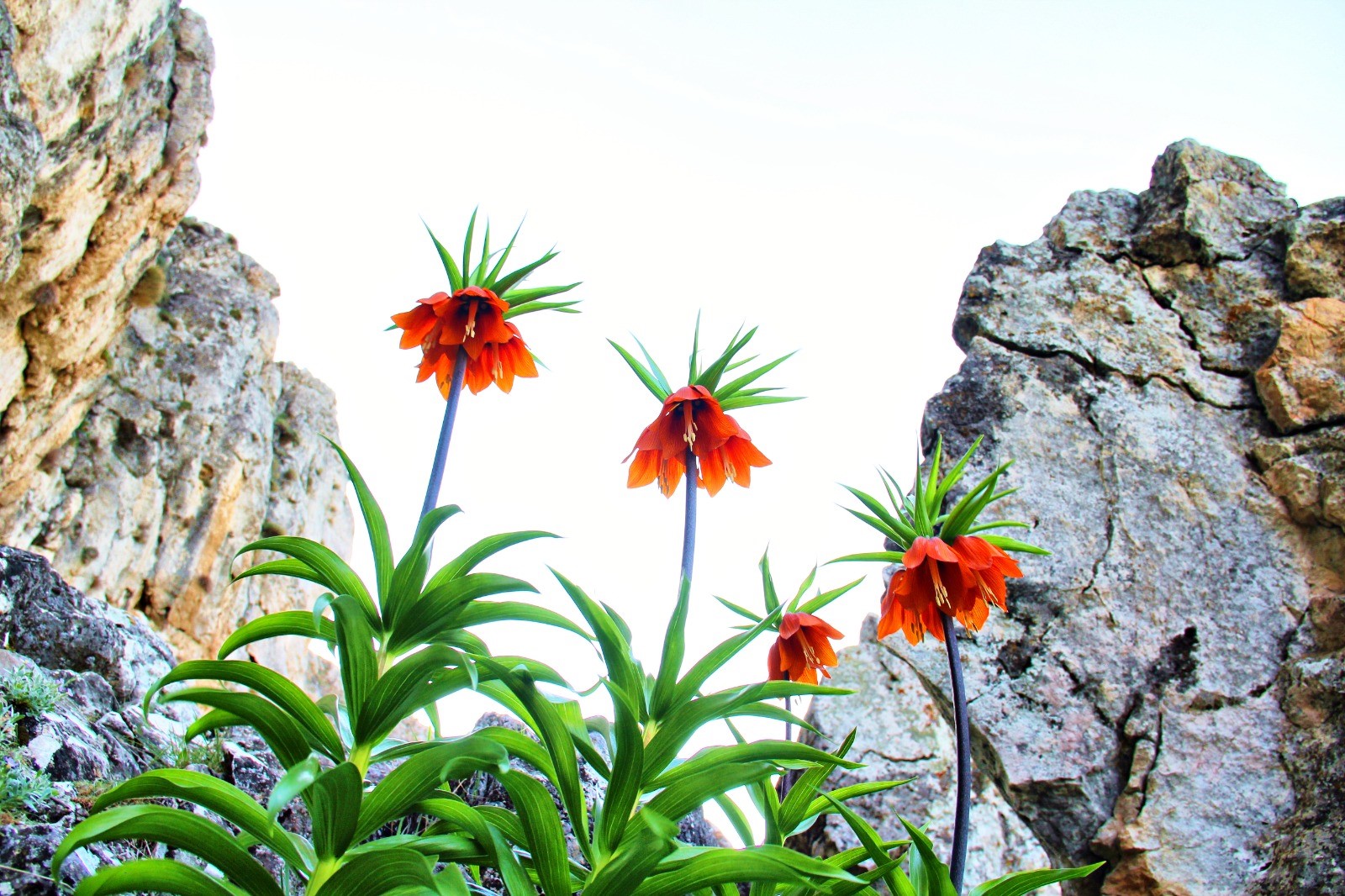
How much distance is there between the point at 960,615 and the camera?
2338 mm

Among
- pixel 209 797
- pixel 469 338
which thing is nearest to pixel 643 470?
pixel 469 338

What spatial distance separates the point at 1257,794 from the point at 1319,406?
1.76m

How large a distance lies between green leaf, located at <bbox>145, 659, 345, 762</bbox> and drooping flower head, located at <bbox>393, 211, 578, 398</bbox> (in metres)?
0.85

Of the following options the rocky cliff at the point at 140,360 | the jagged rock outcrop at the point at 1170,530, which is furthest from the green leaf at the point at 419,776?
the rocky cliff at the point at 140,360

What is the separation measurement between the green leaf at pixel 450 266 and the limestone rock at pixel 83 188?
8158 mm

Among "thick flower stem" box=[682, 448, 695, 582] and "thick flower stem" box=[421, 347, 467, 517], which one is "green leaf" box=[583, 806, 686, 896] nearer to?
"thick flower stem" box=[682, 448, 695, 582]

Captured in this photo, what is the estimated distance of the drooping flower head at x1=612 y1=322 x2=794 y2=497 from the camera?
2.23 meters

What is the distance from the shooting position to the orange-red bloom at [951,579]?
2.17 meters

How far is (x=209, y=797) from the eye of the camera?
56.7 inches

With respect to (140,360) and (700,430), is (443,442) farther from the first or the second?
(140,360)

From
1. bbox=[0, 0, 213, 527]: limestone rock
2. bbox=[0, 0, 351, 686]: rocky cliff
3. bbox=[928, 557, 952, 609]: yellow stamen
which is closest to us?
bbox=[928, 557, 952, 609]: yellow stamen

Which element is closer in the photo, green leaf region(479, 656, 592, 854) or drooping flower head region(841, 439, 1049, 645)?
green leaf region(479, 656, 592, 854)

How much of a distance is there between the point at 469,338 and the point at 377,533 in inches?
26.2

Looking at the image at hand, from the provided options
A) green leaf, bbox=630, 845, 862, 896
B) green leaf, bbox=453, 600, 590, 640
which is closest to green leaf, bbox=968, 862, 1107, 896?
green leaf, bbox=630, 845, 862, 896
